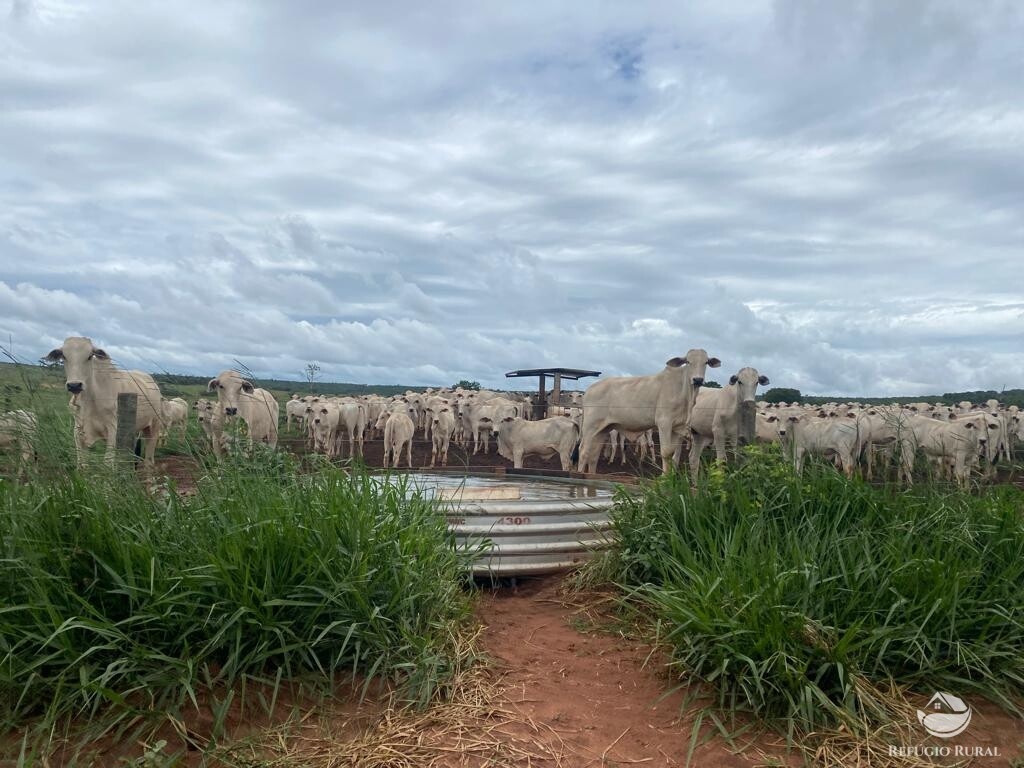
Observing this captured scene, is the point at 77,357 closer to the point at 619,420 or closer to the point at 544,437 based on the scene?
the point at 619,420

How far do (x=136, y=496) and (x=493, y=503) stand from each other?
238 centimetres

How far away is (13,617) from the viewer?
3877 mm

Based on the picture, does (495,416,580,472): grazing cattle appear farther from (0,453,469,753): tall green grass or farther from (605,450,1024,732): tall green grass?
(0,453,469,753): tall green grass

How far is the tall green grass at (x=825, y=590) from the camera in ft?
13.5

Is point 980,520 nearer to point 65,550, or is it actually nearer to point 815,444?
point 65,550

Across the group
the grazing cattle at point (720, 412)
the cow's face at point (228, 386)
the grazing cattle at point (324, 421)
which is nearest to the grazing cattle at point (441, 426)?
the grazing cattle at point (324, 421)

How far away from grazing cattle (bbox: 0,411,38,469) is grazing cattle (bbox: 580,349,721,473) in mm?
10614

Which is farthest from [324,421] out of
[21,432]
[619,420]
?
[21,432]

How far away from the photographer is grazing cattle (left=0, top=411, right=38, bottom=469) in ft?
14.9

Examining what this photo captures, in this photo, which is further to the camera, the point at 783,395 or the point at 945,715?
the point at 783,395

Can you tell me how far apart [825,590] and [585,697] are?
1.46 meters

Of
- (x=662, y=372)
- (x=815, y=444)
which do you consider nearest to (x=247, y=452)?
(x=662, y=372)

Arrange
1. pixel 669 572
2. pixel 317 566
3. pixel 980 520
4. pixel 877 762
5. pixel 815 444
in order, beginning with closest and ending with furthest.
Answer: pixel 877 762 → pixel 317 566 → pixel 669 572 → pixel 980 520 → pixel 815 444

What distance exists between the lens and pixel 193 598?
3977 mm
